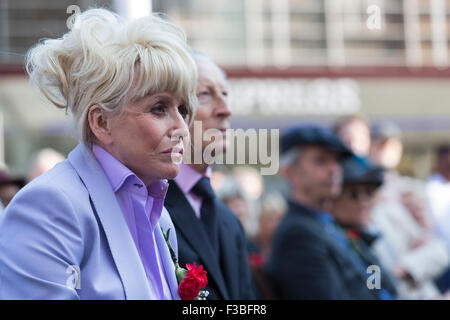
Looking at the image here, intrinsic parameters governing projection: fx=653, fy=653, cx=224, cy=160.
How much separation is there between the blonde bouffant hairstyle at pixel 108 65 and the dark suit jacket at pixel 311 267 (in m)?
1.66

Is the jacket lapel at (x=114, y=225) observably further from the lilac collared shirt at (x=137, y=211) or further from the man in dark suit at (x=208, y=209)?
the man in dark suit at (x=208, y=209)

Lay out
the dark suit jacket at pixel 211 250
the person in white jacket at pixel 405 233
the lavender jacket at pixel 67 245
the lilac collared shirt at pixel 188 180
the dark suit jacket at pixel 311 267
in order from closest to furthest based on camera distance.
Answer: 1. the lavender jacket at pixel 67 245
2. the dark suit jacket at pixel 211 250
3. the lilac collared shirt at pixel 188 180
4. the dark suit jacket at pixel 311 267
5. the person in white jacket at pixel 405 233

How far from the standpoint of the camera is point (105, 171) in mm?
1562

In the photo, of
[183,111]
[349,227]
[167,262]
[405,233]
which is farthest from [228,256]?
[405,233]

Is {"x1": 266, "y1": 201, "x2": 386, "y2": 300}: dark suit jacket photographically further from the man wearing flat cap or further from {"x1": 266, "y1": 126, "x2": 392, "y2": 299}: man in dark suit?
the man wearing flat cap

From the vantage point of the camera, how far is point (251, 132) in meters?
2.12

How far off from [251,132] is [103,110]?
675mm

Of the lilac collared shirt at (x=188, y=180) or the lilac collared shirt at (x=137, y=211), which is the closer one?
the lilac collared shirt at (x=137, y=211)

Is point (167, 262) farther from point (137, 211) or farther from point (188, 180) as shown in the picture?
point (188, 180)

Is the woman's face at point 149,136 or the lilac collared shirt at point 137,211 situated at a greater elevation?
the woman's face at point 149,136

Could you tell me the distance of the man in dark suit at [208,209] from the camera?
6.95 feet

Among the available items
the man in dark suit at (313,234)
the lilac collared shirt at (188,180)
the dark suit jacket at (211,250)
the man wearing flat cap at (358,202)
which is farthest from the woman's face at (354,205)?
the lilac collared shirt at (188,180)

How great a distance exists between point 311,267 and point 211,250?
41.8 inches

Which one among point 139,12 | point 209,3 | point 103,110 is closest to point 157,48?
point 103,110
